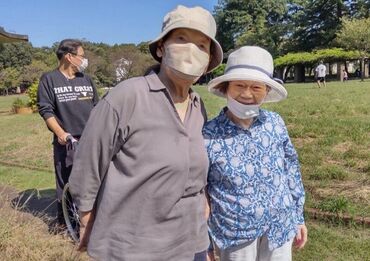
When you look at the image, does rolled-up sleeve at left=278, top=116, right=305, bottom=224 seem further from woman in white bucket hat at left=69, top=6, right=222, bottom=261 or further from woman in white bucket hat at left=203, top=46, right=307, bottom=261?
woman in white bucket hat at left=69, top=6, right=222, bottom=261

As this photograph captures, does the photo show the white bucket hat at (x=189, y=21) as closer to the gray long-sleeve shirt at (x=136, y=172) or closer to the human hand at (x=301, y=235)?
the gray long-sleeve shirt at (x=136, y=172)

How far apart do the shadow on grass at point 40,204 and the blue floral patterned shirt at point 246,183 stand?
278cm

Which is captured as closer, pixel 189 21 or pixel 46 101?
pixel 189 21

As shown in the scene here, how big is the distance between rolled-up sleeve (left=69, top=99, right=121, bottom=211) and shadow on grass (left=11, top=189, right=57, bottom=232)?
288 centimetres

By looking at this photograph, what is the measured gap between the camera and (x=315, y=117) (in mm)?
8961

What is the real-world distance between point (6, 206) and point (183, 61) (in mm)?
3344

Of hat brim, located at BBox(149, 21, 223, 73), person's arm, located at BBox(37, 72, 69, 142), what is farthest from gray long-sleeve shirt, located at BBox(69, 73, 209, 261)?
person's arm, located at BBox(37, 72, 69, 142)

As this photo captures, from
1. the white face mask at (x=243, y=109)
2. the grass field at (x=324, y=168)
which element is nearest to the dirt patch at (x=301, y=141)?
the grass field at (x=324, y=168)

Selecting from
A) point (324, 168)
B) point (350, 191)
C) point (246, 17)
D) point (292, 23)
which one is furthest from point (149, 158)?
point (246, 17)

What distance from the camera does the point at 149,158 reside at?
1.81 meters

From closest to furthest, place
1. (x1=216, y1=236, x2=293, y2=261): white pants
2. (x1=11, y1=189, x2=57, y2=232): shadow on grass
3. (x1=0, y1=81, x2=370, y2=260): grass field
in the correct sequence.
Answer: (x1=216, y1=236, x2=293, y2=261): white pants, (x1=0, y1=81, x2=370, y2=260): grass field, (x1=11, y1=189, x2=57, y2=232): shadow on grass

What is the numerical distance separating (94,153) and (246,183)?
79 cm

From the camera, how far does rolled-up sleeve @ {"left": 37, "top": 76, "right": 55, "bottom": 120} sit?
165 inches

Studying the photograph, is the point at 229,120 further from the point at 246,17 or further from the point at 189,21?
the point at 246,17
